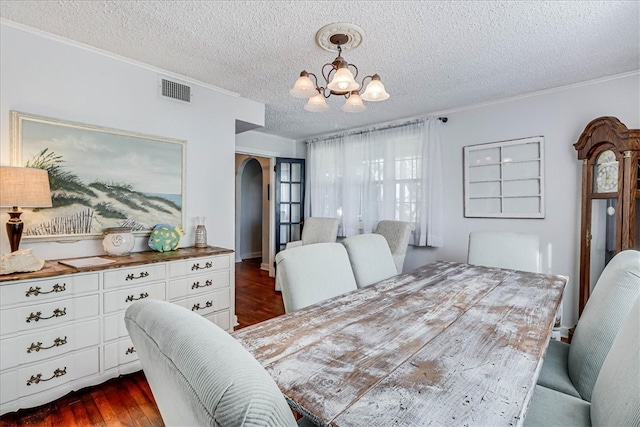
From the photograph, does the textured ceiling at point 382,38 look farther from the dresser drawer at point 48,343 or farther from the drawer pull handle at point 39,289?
the dresser drawer at point 48,343

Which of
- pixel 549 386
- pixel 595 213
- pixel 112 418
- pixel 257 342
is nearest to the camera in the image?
pixel 257 342

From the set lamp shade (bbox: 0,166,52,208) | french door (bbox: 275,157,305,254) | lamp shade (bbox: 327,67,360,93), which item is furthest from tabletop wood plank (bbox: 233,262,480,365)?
french door (bbox: 275,157,305,254)

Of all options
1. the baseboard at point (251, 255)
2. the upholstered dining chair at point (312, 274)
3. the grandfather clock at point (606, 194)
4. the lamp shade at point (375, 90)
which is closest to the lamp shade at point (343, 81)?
the lamp shade at point (375, 90)

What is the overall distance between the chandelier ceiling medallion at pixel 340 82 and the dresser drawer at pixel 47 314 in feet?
6.12

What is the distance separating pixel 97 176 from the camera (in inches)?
91.9

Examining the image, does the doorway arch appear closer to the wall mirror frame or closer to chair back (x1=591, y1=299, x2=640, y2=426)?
the wall mirror frame

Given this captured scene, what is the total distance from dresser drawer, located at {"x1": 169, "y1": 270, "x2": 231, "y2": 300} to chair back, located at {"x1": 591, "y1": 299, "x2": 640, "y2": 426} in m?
2.42

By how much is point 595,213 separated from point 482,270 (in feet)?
4.48

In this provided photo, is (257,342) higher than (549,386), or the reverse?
(257,342)

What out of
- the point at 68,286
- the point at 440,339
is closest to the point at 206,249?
the point at 68,286

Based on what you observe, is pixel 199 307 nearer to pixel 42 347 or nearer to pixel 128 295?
pixel 128 295

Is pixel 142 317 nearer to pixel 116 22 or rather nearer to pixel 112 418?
pixel 112 418

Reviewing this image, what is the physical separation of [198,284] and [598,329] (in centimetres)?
246

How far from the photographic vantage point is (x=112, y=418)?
1769mm
